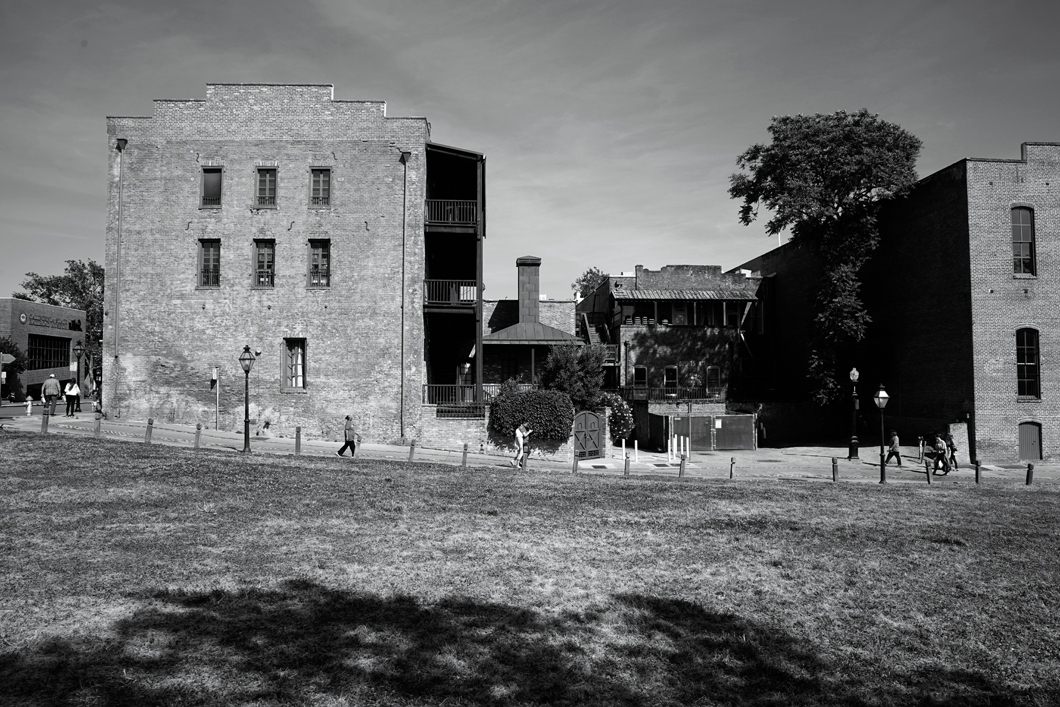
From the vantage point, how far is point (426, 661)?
633 cm

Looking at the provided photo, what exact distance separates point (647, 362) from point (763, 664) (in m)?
36.6

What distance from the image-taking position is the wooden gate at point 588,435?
27688 millimetres

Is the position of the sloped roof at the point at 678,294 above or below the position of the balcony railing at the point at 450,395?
above

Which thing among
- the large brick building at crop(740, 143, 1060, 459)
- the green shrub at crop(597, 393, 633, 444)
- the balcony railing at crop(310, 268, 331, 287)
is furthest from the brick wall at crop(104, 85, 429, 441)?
the large brick building at crop(740, 143, 1060, 459)

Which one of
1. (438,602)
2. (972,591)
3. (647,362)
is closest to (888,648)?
(972,591)

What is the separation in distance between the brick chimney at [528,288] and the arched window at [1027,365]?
2176 cm

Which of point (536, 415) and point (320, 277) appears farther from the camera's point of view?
point (320, 277)

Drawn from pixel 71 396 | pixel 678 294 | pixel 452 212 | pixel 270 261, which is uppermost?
pixel 452 212

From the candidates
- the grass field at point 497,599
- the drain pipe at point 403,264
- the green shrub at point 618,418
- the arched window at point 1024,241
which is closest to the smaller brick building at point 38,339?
the drain pipe at point 403,264

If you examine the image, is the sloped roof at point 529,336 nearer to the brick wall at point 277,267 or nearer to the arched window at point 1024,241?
the brick wall at point 277,267

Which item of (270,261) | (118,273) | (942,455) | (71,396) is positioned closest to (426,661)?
(270,261)

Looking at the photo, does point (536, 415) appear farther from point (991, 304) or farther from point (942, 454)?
point (991, 304)

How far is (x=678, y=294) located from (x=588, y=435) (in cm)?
1795

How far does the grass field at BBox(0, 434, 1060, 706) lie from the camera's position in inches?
235
